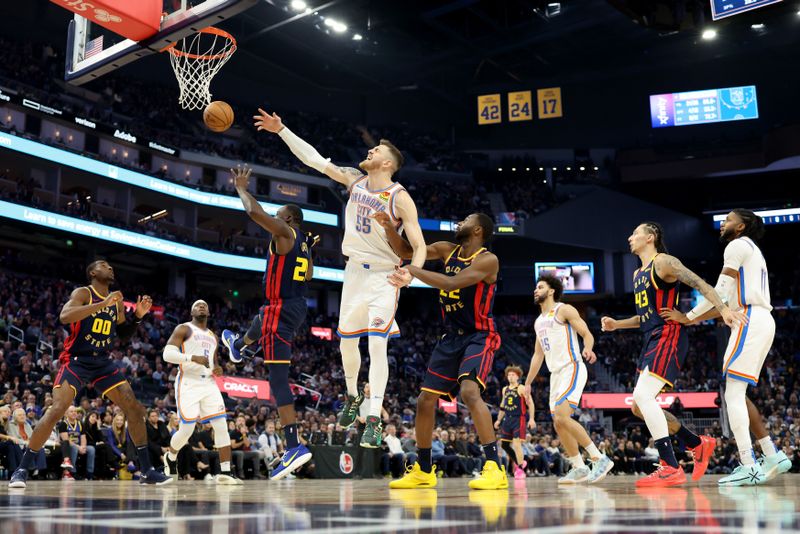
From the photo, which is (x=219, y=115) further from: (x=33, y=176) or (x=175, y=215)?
(x=175, y=215)

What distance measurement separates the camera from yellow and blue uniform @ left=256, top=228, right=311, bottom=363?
24.6 ft

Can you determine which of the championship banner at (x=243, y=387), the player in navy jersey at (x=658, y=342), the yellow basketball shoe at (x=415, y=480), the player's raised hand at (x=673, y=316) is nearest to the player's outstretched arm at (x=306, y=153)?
the yellow basketball shoe at (x=415, y=480)

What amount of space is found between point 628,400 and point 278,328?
1065 inches

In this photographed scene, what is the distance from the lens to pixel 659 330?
7.34 metres

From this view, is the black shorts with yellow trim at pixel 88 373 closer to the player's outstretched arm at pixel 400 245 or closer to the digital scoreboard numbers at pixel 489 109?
the player's outstretched arm at pixel 400 245

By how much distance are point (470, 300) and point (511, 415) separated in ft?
29.0

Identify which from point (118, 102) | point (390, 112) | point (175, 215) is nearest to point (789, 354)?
point (390, 112)

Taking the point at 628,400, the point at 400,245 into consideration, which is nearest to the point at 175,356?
the point at 400,245

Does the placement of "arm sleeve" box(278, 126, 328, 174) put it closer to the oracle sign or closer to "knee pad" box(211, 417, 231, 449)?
"knee pad" box(211, 417, 231, 449)

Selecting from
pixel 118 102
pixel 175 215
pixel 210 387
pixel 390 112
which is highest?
pixel 390 112

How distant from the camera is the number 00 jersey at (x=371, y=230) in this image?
6832 millimetres

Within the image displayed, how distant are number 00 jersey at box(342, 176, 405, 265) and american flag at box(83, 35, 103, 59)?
490 cm

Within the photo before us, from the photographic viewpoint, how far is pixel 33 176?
3088cm

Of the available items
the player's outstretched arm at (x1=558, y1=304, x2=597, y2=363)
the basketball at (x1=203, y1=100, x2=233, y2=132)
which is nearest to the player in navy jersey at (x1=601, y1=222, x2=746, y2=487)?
the player's outstretched arm at (x1=558, y1=304, x2=597, y2=363)
